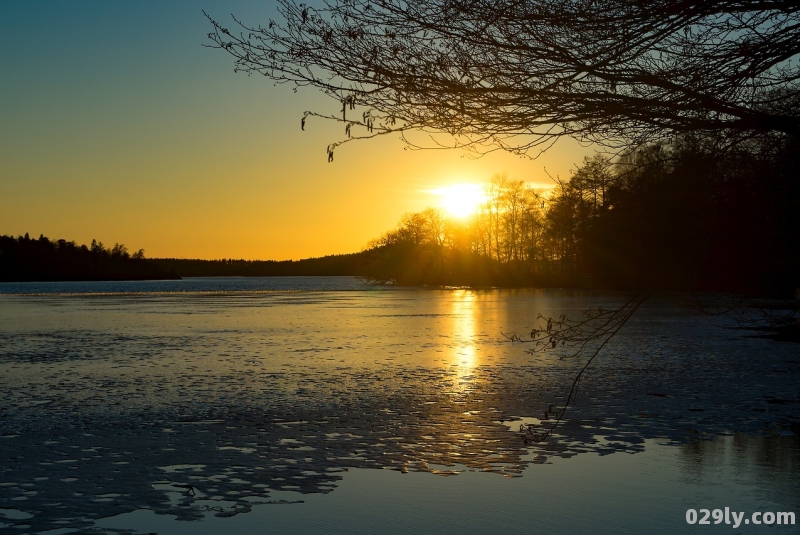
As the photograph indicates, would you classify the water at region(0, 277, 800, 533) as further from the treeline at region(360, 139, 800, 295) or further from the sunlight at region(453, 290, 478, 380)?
the treeline at region(360, 139, 800, 295)

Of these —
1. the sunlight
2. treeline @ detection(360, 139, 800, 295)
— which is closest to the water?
the sunlight

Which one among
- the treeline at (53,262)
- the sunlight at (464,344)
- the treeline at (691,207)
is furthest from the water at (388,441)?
the treeline at (53,262)

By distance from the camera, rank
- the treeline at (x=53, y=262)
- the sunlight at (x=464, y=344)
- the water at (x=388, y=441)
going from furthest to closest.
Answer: the treeline at (x=53, y=262) → the sunlight at (x=464, y=344) → the water at (x=388, y=441)

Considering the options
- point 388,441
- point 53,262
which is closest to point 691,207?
point 388,441

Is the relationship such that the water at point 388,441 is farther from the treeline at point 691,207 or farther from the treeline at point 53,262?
the treeline at point 53,262

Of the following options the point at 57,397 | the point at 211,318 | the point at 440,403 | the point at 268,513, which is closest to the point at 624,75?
the point at 268,513

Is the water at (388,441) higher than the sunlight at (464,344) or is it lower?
lower

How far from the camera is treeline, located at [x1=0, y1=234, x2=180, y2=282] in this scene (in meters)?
178

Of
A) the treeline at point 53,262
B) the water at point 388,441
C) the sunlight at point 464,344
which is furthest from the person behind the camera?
the treeline at point 53,262

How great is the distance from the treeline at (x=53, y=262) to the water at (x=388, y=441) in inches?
7009

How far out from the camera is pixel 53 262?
18275 cm

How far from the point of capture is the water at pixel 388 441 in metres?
6.12

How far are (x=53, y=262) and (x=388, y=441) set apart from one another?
19094 cm

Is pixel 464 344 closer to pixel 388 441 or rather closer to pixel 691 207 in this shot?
pixel 388 441
